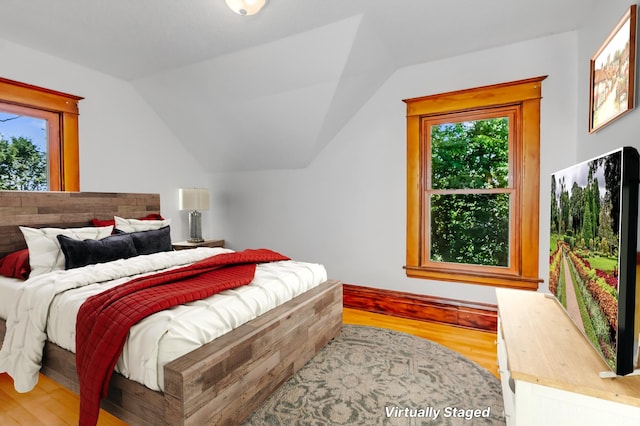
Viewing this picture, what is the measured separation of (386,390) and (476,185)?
211cm

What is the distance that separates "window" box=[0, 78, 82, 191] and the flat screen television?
396 cm

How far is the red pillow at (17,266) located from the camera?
2.30 metres

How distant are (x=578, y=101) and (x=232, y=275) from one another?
2.97m

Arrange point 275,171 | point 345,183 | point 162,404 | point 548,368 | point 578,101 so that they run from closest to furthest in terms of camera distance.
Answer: point 548,368 < point 162,404 < point 578,101 < point 345,183 < point 275,171

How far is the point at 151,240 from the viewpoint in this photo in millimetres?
2969


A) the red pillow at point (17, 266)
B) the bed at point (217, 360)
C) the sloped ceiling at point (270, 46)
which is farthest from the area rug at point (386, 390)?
the sloped ceiling at point (270, 46)

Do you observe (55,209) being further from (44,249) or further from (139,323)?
(139,323)

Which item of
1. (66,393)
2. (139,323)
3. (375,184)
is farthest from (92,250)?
(375,184)

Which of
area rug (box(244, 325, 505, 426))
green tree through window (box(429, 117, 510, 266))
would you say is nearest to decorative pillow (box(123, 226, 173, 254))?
area rug (box(244, 325, 505, 426))

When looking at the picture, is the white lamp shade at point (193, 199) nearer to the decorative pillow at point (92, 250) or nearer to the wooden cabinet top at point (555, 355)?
the decorative pillow at point (92, 250)

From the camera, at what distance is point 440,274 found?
10.7 ft

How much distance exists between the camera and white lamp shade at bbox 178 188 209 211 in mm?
4043

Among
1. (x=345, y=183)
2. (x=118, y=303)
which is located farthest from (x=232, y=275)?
(x=345, y=183)

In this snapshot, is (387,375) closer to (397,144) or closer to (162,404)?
(162,404)
